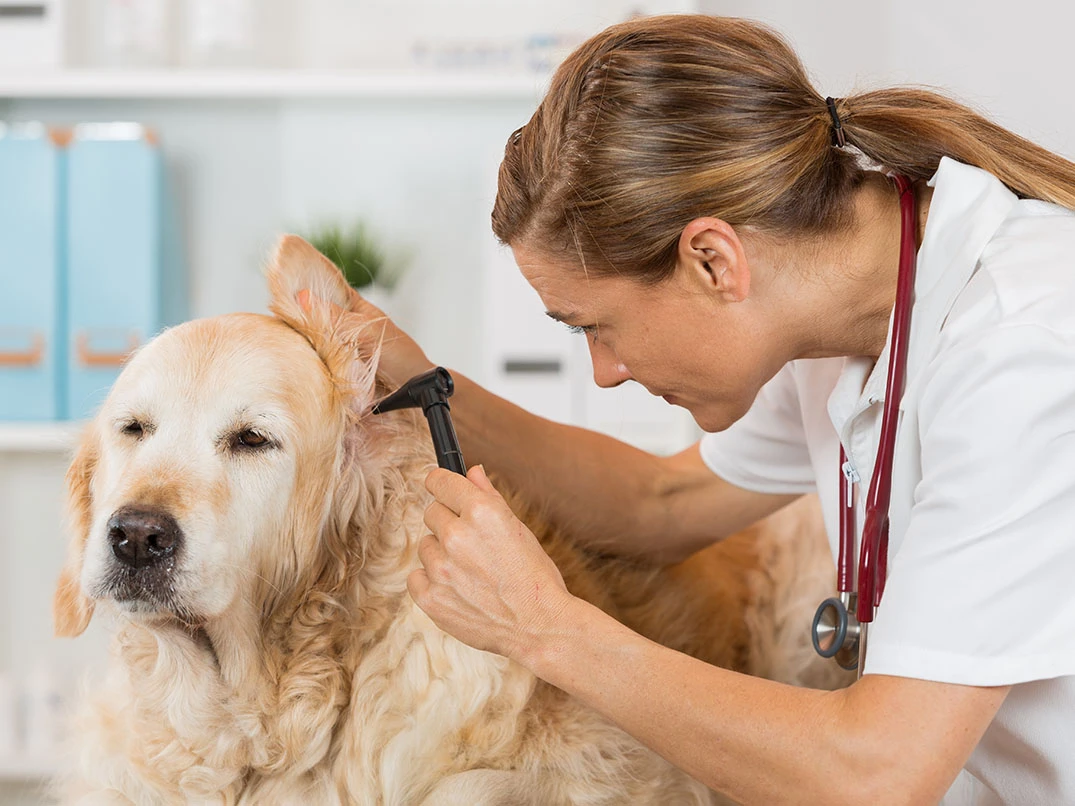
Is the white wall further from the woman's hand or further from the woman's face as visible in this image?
the woman's hand

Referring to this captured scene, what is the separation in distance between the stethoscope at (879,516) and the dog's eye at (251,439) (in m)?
0.54

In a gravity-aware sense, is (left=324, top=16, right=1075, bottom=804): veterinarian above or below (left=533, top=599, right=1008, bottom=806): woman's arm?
above

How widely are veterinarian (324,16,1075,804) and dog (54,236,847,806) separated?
4.6 inches

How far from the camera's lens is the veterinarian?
0.70 meters

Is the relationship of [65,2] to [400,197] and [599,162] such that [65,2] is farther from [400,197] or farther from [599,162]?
[599,162]

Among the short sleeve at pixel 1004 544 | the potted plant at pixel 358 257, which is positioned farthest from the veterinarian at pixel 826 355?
the potted plant at pixel 358 257

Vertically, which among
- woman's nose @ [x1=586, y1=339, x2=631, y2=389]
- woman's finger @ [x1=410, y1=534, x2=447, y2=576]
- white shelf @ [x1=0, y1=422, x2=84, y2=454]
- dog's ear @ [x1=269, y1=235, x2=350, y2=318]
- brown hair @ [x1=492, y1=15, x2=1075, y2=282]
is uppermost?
brown hair @ [x1=492, y1=15, x2=1075, y2=282]

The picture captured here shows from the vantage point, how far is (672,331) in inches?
36.5

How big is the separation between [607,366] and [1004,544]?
16.6 inches

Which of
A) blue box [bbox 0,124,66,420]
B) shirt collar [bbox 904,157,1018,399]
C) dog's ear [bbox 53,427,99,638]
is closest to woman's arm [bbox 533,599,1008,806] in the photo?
shirt collar [bbox 904,157,1018,399]

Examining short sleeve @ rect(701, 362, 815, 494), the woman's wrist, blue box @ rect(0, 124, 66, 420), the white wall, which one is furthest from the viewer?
blue box @ rect(0, 124, 66, 420)

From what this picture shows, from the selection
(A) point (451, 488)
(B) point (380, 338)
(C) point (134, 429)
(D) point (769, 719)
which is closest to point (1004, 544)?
(D) point (769, 719)

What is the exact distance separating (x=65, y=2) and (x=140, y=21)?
17 cm

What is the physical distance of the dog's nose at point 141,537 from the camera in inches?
33.5
